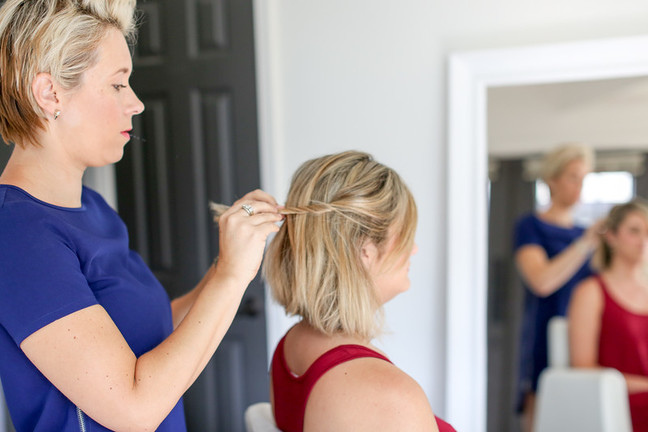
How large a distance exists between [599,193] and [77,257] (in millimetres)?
1358

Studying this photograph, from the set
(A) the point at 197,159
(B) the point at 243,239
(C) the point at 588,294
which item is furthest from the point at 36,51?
(C) the point at 588,294

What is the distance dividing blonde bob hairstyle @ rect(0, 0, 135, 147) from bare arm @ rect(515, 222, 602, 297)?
132cm

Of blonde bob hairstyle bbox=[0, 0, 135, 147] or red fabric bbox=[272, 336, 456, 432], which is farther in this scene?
red fabric bbox=[272, 336, 456, 432]

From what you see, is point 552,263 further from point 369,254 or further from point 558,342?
point 369,254

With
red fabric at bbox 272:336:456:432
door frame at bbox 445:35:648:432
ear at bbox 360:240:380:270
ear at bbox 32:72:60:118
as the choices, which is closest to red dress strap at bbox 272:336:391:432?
red fabric at bbox 272:336:456:432

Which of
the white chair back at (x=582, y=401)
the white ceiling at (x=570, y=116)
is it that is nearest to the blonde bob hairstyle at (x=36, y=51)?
the white ceiling at (x=570, y=116)

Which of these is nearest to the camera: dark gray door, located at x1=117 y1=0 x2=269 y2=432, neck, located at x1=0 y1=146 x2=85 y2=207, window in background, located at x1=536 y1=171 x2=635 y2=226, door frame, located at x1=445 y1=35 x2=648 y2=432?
neck, located at x1=0 y1=146 x2=85 y2=207

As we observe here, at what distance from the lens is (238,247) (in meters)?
0.90

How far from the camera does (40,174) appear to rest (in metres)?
0.90

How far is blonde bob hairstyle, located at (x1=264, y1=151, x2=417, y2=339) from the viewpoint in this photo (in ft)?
3.45

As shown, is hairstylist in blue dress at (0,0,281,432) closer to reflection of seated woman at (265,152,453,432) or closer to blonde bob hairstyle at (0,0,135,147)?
blonde bob hairstyle at (0,0,135,147)

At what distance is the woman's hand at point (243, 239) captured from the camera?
35.1 inches

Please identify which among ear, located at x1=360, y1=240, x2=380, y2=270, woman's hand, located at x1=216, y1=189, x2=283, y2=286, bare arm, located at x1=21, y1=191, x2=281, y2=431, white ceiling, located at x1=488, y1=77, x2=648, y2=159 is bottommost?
bare arm, located at x1=21, y1=191, x2=281, y2=431

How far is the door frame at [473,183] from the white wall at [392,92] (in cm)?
8
